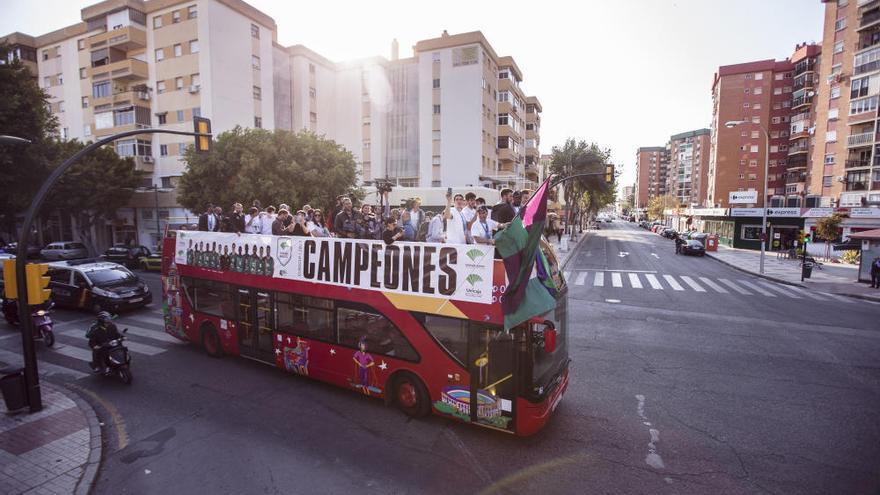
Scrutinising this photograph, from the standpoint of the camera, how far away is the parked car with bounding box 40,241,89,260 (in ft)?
99.8

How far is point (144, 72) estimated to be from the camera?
36.9 metres

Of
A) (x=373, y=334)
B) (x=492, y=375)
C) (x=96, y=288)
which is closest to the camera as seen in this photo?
(x=492, y=375)

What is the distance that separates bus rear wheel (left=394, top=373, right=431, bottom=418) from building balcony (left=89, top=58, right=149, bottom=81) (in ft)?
137

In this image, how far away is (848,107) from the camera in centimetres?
4531

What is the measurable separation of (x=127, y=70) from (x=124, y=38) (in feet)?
8.45

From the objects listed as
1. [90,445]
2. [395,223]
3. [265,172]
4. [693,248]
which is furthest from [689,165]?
[90,445]

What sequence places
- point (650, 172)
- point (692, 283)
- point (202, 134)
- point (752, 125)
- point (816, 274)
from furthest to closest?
point (650, 172), point (752, 125), point (816, 274), point (692, 283), point (202, 134)

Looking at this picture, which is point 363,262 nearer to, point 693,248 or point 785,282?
point 785,282

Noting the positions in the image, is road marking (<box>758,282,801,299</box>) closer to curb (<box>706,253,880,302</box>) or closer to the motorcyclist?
curb (<box>706,253,880,302</box>)

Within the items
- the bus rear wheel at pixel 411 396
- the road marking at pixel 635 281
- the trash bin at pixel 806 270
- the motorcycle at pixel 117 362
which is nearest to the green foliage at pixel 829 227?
the trash bin at pixel 806 270

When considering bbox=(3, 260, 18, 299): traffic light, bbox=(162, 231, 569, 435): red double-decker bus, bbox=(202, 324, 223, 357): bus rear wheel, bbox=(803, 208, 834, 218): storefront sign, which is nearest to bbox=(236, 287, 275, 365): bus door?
bbox=(162, 231, 569, 435): red double-decker bus

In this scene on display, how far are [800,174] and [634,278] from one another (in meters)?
61.5

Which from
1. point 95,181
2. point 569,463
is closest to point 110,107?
point 95,181

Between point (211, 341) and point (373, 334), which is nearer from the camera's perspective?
point (373, 334)
